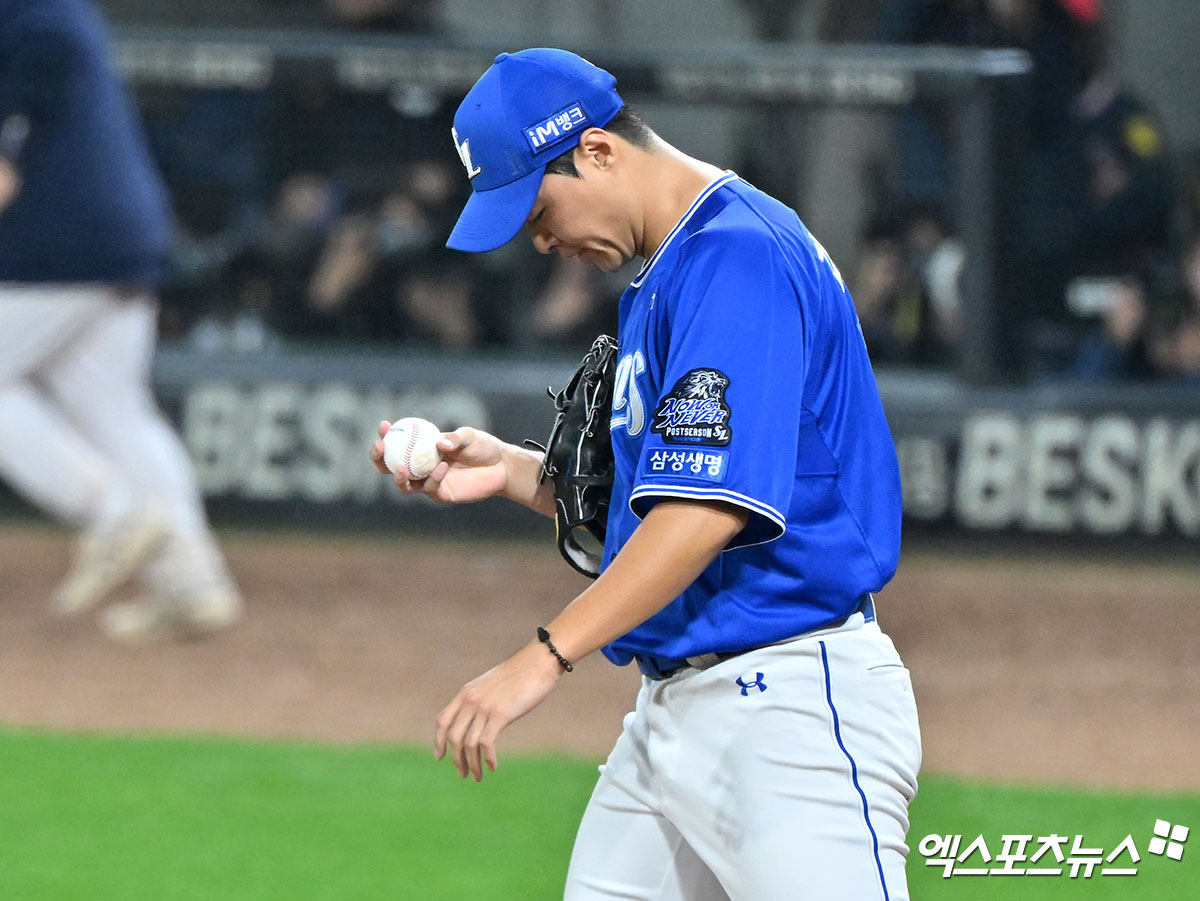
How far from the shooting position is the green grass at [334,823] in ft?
12.7

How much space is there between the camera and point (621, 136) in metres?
2.17

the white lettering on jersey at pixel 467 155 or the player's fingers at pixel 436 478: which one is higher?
the white lettering on jersey at pixel 467 155

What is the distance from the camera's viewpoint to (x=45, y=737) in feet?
16.5

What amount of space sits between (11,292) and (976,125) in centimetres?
439

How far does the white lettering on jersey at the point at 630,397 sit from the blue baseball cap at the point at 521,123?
22cm

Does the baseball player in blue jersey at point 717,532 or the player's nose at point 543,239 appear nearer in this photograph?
the baseball player in blue jersey at point 717,532

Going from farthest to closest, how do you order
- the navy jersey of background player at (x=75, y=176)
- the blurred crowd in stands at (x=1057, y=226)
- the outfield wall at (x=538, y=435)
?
the blurred crowd in stands at (x=1057, y=226), the outfield wall at (x=538, y=435), the navy jersey of background player at (x=75, y=176)

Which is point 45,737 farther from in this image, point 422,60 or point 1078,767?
point 422,60

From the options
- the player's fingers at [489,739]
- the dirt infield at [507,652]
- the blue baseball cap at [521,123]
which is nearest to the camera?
the player's fingers at [489,739]

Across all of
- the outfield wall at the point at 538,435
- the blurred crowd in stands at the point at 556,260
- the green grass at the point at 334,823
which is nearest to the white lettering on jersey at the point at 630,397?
the green grass at the point at 334,823

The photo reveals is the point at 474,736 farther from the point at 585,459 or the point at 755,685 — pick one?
the point at 585,459

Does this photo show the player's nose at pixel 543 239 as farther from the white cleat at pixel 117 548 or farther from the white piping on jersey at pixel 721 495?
the white cleat at pixel 117 548

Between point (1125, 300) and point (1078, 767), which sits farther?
point (1125, 300)

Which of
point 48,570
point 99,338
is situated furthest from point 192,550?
point 48,570
